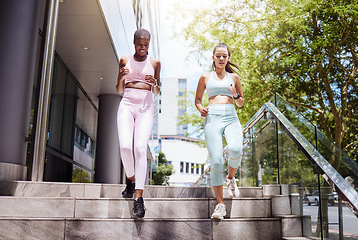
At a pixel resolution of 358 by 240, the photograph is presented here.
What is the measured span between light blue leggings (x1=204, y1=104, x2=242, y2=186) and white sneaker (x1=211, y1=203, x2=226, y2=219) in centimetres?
25

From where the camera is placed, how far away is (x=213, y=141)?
4.26 meters

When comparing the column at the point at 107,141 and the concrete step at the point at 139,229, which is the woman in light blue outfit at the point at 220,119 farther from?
the column at the point at 107,141

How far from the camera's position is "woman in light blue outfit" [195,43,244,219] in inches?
167

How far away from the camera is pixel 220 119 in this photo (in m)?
4.33

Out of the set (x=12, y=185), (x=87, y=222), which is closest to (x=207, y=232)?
(x=87, y=222)

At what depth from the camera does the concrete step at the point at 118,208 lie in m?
4.03

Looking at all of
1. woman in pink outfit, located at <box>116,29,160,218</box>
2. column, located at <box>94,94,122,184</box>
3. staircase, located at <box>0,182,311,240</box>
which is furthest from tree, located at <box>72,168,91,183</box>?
woman in pink outfit, located at <box>116,29,160,218</box>

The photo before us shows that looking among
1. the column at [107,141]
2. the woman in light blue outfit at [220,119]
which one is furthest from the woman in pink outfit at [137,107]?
the column at [107,141]

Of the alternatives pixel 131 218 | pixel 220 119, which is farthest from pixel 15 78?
pixel 220 119

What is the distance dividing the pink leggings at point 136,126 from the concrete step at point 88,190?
1.18m

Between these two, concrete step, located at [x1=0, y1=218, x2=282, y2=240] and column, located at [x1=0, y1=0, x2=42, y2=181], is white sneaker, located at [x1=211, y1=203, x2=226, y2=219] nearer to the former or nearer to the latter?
concrete step, located at [x1=0, y1=218, x2=282, y2=240]

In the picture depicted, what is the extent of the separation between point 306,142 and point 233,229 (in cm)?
124

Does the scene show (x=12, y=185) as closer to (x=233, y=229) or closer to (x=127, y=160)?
(x=127, y=160)

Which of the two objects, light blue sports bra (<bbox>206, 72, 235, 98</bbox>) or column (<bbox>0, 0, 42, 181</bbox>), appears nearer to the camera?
light blue sports bra (<bbox>206, 72, 235, 98</bbox>)
